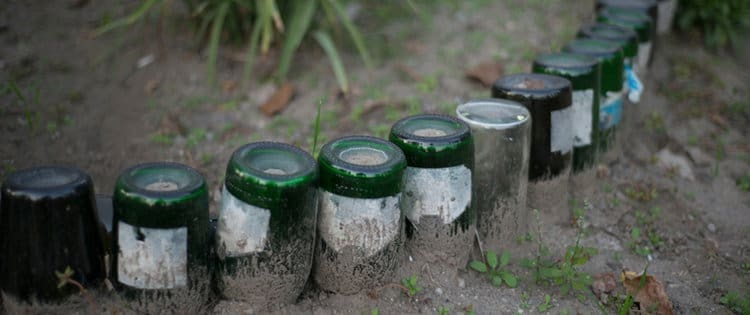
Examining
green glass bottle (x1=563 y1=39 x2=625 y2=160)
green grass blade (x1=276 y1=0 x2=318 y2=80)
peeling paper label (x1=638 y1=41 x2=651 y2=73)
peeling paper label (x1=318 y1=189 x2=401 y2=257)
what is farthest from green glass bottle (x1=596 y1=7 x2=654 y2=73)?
peeling paper label (x1=318 y1=189 x2=401 y2=257)

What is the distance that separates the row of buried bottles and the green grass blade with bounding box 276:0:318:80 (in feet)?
3.80

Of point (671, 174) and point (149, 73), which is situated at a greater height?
point (149, 73)

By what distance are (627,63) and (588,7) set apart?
1127mm

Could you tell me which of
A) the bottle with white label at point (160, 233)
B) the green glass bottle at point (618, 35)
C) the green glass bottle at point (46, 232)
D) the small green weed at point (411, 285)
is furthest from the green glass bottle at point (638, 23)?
the green glass bottle at point (46, 232)

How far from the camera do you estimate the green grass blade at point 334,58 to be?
3431mm

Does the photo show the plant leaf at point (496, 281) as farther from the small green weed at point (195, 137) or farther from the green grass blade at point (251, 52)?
the green grass blade at point (251, 52)

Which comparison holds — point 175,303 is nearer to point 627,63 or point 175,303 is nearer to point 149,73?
point 149,73

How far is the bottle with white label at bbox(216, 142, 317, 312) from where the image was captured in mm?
2064

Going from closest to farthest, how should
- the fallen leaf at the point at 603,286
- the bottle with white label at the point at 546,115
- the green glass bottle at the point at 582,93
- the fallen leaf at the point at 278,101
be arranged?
the fallen leaf at the point at 603,286 < the bottle with white label at the point at 546,115 < the green glass bottle at the point at 582,93 < the fallen leaf at the point at 278,101

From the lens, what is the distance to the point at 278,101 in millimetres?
3488

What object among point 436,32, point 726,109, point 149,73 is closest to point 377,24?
point 436,32

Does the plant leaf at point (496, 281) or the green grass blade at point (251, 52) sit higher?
the green grass blade at point (251, 52)

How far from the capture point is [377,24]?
409 centimetres

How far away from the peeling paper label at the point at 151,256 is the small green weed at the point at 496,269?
0.92 m
